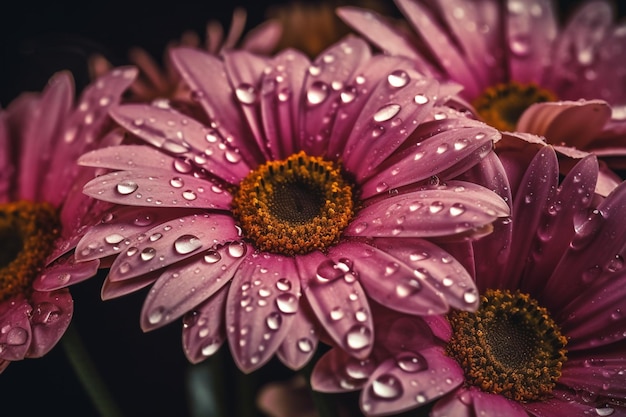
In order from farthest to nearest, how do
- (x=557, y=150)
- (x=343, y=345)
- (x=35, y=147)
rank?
(x=35, y=147) < (x=557, y=150) < (x=343, y=345)

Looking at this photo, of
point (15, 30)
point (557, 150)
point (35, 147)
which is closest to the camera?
Answer: point (557, 150)

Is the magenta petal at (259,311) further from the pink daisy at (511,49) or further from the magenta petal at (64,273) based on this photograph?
the pink daisy at (511,49)

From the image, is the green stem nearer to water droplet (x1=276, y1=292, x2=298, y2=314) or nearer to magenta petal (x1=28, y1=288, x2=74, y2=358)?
magenta petal (x1=28, y1=288, x2=74, y2=358)

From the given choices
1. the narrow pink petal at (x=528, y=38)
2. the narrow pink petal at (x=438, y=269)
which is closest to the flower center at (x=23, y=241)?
the narrow pink petal at (x=438, y=269)

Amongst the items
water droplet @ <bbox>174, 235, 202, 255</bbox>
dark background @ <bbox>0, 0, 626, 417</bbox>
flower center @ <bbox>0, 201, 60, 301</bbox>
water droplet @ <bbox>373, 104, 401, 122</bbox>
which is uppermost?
water droplet @ <bbox>373, 104, 401, 122</bbox>

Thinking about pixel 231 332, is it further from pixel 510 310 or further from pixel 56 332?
pixel 510 310

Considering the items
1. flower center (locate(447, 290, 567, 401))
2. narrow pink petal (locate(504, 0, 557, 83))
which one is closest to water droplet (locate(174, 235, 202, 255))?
flower center (locate(447, 290, 567, 401))

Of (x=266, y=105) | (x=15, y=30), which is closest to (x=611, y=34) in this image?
(x=266, y=105)
